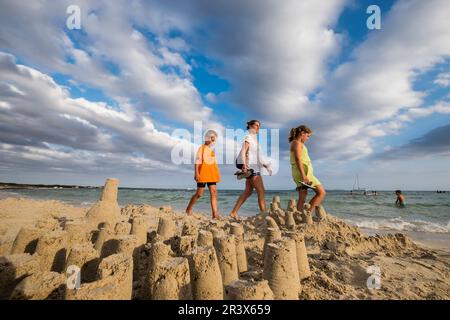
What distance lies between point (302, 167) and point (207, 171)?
2193 mm

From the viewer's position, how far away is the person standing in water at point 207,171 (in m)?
6.09

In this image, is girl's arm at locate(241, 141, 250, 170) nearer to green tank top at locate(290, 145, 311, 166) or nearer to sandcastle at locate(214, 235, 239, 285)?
green tank top at locate(290, 145, 311, 166)

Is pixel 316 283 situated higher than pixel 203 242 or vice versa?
pixel 203 242

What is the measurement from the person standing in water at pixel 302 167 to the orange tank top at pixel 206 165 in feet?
6.12

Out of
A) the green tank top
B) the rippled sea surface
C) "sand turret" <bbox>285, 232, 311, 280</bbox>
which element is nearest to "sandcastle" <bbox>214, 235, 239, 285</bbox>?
"sand turret" <bbox>285, 232, 311, 280</bbox>

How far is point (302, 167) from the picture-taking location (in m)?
5.25

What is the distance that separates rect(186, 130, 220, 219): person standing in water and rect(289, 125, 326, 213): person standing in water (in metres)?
1.86

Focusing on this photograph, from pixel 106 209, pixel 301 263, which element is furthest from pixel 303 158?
pixel 106 209

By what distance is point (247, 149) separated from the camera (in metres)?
5.64

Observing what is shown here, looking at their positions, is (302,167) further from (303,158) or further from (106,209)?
(106,209)
